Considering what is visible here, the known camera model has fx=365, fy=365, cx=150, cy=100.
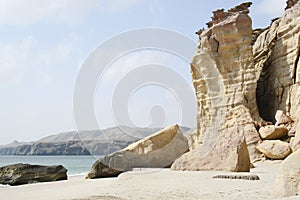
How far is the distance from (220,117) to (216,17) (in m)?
6.08

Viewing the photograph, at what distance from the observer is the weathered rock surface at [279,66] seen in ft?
61.7

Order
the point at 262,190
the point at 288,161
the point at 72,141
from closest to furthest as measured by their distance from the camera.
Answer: the point at 288,161 < the point at 262,190 < the point at 72,141

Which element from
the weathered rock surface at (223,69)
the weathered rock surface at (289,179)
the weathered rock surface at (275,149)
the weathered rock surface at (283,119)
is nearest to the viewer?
the weathered rock surface at (289,179)

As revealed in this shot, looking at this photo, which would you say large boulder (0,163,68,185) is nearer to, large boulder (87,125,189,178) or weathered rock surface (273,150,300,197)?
large boulder (87,125,189,178)

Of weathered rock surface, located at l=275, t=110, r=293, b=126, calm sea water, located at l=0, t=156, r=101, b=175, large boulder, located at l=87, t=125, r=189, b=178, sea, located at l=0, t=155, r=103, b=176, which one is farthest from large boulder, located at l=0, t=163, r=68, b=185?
calm sea water, located at l=0, t=156, r=101, b=175

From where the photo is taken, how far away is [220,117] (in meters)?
21.1

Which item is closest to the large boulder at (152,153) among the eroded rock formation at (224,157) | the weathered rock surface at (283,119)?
the eroded rock formation at (224,157)

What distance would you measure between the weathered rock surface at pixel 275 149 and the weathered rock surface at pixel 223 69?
315cm

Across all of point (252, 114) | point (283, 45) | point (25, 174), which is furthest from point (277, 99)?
point (25, 174)

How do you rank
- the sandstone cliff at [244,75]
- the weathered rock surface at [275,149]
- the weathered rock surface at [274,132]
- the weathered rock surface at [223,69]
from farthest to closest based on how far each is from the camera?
the weathered rock surface at [223,69] → the sandstone cliff at [244,75] → the weathered rock surface at [274,132] → the weathered rock surface at [275,149]

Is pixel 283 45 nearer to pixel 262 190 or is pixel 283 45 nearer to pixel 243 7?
pixel 243 7

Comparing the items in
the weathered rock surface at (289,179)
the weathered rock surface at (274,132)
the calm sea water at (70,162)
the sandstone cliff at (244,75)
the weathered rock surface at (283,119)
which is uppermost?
the sandstone cliff at (244,75)

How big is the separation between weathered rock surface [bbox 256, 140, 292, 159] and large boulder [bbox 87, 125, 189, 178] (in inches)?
149

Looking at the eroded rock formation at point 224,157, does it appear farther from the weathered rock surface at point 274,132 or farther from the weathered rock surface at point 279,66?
the weathered rock surface at point 279,66
